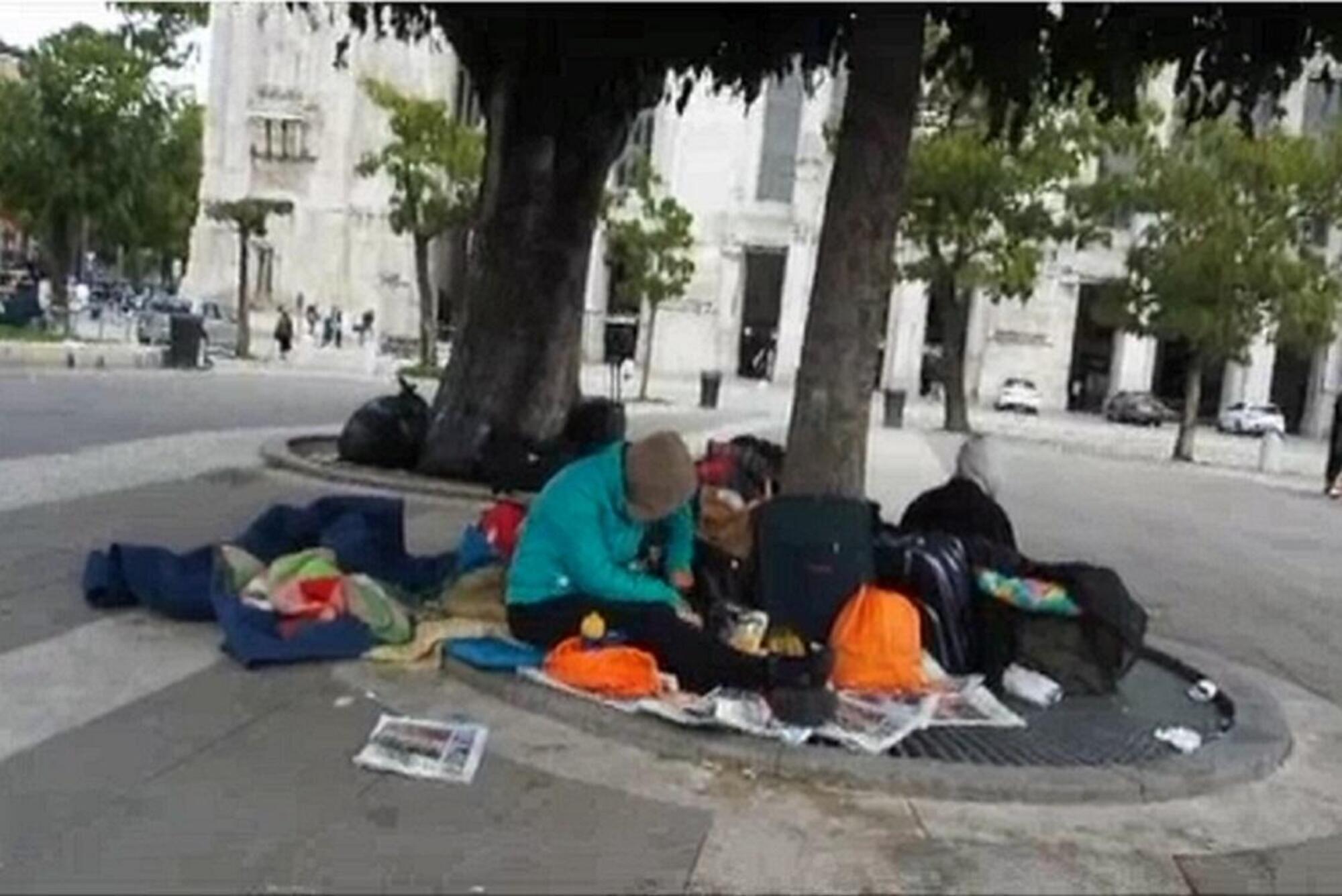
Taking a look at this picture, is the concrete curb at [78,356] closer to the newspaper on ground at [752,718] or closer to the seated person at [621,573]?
the seated person at [621,573]

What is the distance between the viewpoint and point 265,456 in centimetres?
1289

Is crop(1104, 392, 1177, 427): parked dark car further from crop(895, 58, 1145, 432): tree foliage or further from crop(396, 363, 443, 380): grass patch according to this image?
crop(396, 363, 443, 380): grass patch

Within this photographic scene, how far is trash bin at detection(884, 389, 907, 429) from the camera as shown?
30969 millimetres

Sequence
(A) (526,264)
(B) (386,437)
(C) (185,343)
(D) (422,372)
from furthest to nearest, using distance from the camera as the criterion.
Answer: (D) (422,372)
(C) (185,343)
(B) (386,437)
(A) (526,264)

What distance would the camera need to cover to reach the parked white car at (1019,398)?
52.4 m

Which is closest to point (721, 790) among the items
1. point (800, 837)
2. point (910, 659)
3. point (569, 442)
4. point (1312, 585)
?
point (800, 837)

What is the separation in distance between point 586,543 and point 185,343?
24419 millimetres

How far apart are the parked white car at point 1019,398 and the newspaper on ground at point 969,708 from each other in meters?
46.7

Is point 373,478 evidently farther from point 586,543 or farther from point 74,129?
point 74,129

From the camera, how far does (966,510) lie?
718 centimetres

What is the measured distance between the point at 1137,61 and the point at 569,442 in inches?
256

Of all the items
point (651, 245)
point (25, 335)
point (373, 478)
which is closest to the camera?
point (373, 478)

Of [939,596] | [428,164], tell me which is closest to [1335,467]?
[939,596]

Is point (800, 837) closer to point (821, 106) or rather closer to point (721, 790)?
point (721, 790)
